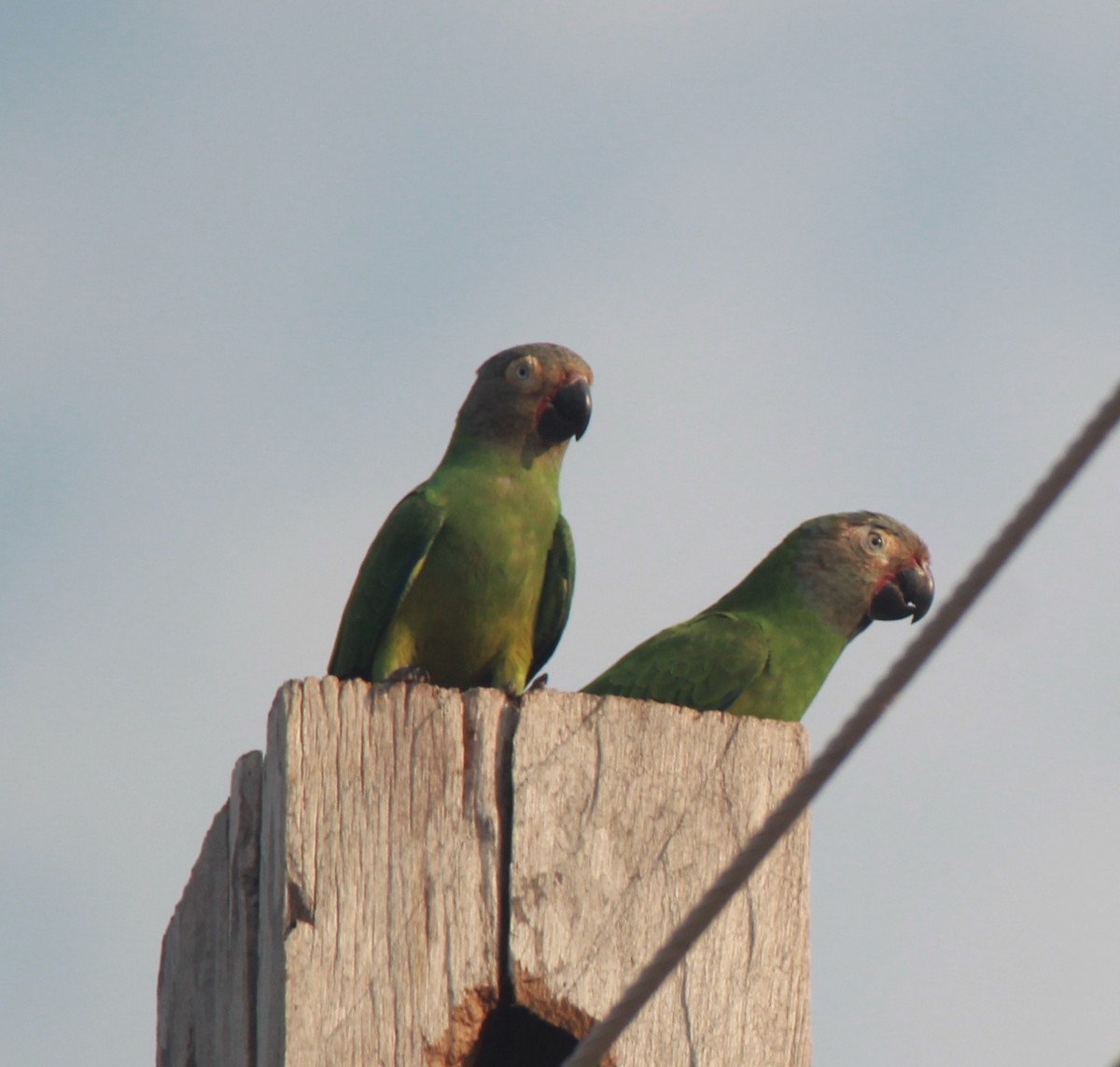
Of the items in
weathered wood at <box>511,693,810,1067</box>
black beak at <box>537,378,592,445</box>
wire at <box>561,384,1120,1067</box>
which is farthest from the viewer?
black beak at <box>537,378,592,445</box>

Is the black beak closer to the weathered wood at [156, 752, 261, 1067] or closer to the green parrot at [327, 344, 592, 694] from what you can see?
the green parrot at [327, 344, 592, 694]

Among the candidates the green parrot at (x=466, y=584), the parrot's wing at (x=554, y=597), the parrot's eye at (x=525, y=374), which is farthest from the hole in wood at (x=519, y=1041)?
the parrot's eye at (x=525, y=374)

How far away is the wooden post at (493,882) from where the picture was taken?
274 centimetres

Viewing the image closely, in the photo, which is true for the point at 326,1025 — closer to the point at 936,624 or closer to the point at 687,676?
the point at 936,624

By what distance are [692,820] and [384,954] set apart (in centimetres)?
56

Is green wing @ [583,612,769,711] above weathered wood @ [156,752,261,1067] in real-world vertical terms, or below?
above

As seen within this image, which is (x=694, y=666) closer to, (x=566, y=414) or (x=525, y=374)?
(x=566, y=414)

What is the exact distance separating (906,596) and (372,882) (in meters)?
4.34

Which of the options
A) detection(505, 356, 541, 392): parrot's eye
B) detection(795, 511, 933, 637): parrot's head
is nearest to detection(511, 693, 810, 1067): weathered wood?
detection(505, 356, 541, 392): parrot's eye

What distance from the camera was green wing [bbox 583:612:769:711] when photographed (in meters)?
5.73

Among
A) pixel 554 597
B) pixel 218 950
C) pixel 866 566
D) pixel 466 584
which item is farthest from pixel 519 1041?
Result: pixel 866 566

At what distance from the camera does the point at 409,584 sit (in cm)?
533

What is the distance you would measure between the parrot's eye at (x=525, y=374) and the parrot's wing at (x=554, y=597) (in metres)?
0.59

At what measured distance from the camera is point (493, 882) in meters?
2.82
